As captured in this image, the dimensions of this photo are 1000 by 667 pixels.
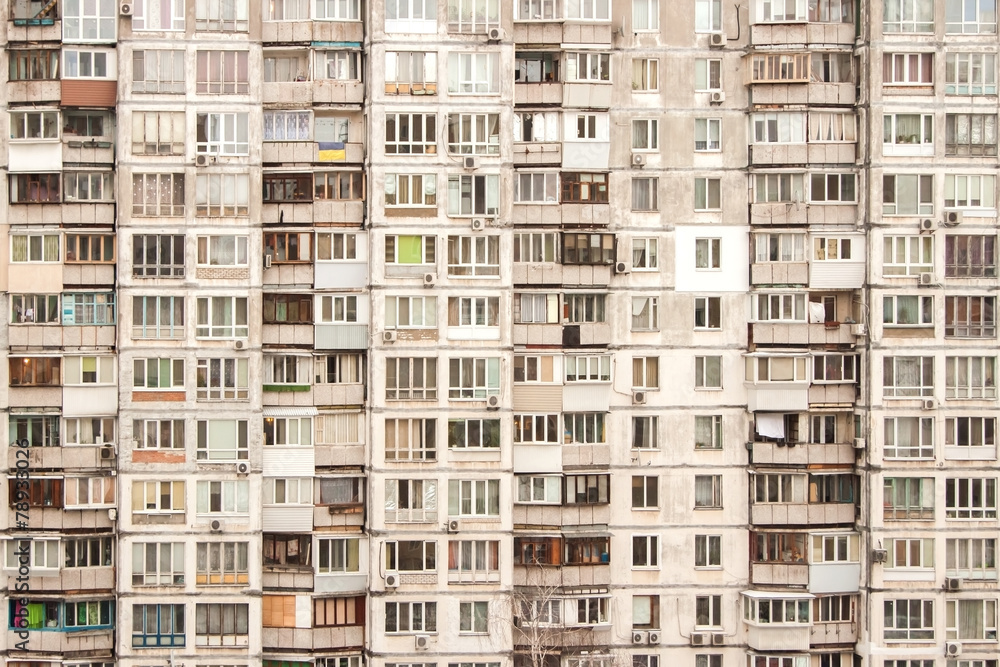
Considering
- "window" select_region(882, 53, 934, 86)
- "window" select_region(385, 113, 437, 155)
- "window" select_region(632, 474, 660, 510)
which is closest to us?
"window" select_region(385, 113, 437, 155)

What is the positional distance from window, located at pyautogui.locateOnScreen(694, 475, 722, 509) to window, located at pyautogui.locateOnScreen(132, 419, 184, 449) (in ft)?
56.1

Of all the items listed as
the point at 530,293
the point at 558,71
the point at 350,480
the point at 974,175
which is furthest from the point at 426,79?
the point at 974,175

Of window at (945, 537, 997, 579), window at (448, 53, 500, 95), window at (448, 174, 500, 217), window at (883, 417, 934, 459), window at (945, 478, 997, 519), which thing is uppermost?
window at (448, 53, 500, 95)

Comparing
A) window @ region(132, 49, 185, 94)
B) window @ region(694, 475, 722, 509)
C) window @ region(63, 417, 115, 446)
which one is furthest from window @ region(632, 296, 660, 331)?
window @ region(63, 417, 115, 446)

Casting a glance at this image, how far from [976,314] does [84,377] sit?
29358 millimetres

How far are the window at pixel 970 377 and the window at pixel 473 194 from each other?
15909mm

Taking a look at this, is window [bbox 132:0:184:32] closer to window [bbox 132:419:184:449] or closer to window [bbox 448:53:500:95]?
window [bbox 448:53:500:95]

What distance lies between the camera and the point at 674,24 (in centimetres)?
4266

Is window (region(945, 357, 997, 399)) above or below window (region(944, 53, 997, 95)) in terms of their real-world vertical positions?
below

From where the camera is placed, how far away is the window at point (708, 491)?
42844 millimetres

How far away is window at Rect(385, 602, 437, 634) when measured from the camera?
4119 cm

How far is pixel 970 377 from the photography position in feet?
138

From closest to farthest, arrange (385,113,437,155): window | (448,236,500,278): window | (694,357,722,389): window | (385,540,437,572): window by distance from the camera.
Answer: (385,113,437,155): window → (385,540,437,572): window → (448,236,500,278): window → (694,357,722,389): window

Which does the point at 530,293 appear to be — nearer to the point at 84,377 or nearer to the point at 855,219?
the point at 855,219
